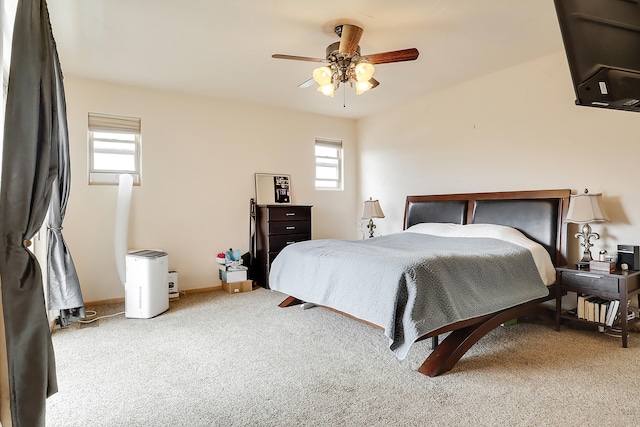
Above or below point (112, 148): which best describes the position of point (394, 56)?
above

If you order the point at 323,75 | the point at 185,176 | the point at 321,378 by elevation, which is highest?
the point at 323,75

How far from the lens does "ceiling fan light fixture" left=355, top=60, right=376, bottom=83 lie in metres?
2.67

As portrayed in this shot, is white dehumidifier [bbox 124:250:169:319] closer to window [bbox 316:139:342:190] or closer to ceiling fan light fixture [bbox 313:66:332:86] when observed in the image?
ceiling fan light fixture [bbox 313:66:332:86]

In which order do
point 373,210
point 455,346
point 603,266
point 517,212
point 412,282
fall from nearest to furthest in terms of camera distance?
point 412,282
point 455,346
point 603,266
point 517,212
point 373,210

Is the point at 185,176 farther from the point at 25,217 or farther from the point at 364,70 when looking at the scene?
the point at 25,217

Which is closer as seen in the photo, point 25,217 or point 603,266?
point 25,217

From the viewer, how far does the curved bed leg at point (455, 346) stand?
2262 mm

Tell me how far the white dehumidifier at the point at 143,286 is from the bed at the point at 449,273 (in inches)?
44.8

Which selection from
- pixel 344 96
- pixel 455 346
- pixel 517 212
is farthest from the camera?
pixel 344 96

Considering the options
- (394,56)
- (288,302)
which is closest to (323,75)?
(394,56)

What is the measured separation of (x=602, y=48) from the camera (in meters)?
1.02

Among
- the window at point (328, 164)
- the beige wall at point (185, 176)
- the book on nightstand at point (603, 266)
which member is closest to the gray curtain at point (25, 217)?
the beige wall at point (185, 176)

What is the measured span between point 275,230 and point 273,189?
737 mm

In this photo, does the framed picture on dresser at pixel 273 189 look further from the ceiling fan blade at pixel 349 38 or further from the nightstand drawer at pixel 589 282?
the nightstand drawer at pixel 589 282
